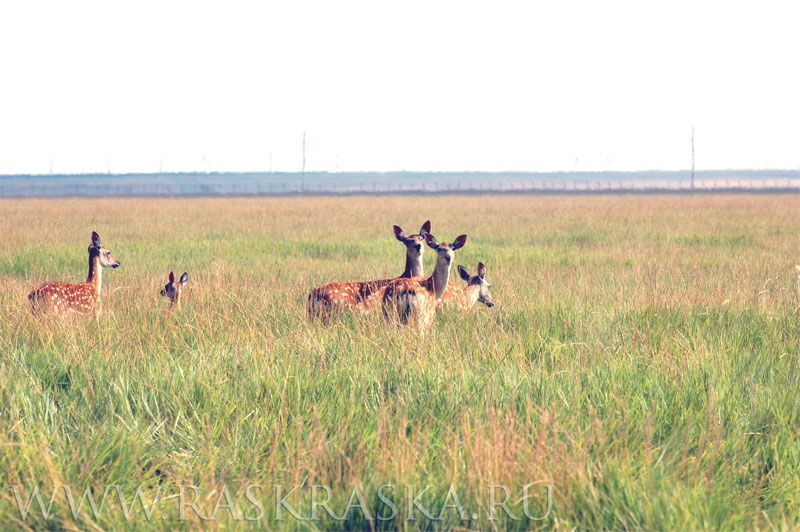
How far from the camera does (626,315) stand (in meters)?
7.70

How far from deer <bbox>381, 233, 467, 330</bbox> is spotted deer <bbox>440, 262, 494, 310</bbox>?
9.3 inches

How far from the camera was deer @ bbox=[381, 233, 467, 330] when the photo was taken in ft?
24.9

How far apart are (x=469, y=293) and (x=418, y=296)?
1.54 meters

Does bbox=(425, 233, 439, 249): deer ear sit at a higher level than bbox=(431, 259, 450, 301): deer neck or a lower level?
higher

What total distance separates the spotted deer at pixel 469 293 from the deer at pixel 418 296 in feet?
0.77

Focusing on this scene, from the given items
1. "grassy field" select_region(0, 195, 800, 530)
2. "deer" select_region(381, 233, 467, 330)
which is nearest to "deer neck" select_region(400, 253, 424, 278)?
"deer" select_region(381, 233, 467, 330)

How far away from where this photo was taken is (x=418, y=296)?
7.78 metres

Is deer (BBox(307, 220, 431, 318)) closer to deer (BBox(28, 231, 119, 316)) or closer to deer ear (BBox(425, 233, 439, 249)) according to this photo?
deer ear (BBox(425, 233, 439, 249))

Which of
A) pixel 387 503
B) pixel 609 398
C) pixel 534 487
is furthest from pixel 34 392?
pixel 609 398

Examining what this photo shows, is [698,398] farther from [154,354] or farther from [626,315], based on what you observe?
[154,354]

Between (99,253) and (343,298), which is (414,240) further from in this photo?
(99,253)

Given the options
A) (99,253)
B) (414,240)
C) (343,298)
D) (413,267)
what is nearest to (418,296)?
(343,298)

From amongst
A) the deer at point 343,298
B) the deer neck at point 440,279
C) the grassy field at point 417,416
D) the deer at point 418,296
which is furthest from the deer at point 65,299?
the deer neck at point 440,279

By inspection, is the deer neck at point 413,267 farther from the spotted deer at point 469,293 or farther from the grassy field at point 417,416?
the grassy field at point 417,416
